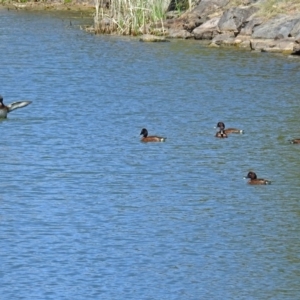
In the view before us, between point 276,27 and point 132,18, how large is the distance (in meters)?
6.08

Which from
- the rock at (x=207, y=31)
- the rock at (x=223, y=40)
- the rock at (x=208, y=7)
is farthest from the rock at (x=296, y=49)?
the rock at (x=208, y=7)

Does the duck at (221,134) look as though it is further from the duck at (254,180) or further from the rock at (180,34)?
the rock at (180,34)

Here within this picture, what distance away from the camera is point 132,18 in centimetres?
4609

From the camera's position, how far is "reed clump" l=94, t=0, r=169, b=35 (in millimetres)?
45250

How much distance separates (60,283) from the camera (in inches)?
619

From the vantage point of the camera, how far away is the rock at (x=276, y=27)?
42.8 metres

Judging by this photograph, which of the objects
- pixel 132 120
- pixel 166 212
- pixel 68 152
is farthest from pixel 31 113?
pixel 166 212

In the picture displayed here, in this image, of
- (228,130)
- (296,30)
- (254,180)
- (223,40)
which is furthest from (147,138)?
(223,40)

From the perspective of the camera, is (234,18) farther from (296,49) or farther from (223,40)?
(296,49)

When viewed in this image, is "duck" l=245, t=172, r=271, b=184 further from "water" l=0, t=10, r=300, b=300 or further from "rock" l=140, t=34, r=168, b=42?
"rock" l=140, t=34, r=168, b=42

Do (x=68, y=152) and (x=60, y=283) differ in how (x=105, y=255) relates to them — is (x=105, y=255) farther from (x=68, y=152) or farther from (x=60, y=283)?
(x=68, y=152)

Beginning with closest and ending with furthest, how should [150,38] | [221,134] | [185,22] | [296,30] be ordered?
[221,134]
[296,30]
[150,38]
[185,22]

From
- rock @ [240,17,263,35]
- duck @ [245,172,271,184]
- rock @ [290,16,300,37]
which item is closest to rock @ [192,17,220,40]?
rock @ [240,17,263,35]

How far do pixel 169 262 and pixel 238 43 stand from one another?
92.3 feet
